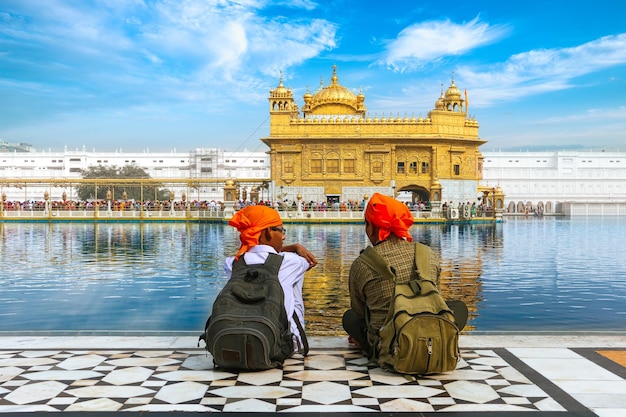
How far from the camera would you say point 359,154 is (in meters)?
46.2

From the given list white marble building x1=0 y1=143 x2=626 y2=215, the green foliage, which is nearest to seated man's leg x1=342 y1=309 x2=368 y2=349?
the green foliage

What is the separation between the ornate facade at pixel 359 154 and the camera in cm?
4616

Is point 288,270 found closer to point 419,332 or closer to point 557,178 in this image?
point 419,332

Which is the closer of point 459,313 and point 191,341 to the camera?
point 459,313

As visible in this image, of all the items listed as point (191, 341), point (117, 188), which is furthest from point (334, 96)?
point (191, 341)

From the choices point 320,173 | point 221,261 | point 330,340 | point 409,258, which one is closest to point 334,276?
point 221,261

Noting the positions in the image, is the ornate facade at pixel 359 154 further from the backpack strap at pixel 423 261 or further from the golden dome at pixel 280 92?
the backpack strap at pixel 423 261

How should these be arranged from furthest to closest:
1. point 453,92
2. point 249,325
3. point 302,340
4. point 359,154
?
point 453,92
point 359,154
point 302,340
point 249,325

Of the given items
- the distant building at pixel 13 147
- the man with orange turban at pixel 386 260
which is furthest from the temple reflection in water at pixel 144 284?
the distant building at pixel 13 147

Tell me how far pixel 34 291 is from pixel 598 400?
950 centimetres

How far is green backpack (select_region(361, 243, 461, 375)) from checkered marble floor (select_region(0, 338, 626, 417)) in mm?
119

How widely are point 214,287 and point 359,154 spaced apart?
35.1 metres

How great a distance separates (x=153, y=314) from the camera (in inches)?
363

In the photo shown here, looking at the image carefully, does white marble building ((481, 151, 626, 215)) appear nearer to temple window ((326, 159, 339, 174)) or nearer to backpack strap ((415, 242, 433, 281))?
temple window ((326, 159, 339, 174))
